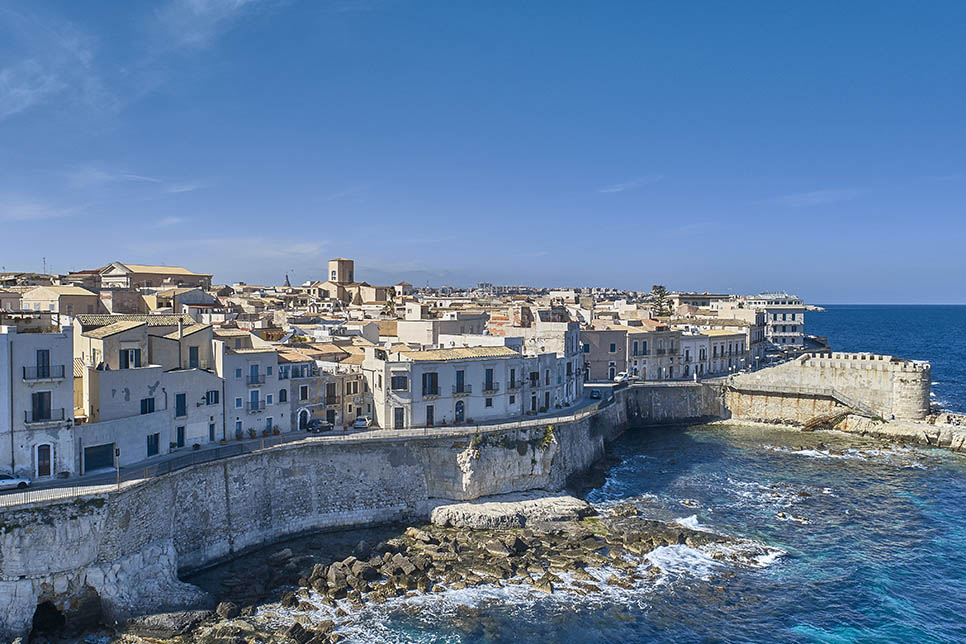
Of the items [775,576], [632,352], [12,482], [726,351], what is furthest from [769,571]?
[726,351]

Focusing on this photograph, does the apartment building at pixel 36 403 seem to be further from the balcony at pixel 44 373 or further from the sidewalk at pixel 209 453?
the sidewalk at pixel 209 453

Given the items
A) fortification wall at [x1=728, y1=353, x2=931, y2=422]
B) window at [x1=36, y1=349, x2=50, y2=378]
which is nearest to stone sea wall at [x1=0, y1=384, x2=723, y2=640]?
window at [x1=36, y1=349, x2=50, y2=378]

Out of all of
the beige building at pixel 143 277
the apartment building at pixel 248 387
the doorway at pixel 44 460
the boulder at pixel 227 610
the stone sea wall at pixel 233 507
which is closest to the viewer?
the stone sea wall at pixel 233 507

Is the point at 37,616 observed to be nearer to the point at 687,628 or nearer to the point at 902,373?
the point at 687,628

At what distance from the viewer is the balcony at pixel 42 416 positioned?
1287 inches

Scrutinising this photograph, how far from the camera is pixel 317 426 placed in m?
46.1

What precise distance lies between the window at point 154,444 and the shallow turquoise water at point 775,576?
15.6m

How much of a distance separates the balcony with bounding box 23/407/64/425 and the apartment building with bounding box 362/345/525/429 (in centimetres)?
1889

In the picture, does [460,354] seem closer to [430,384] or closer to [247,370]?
[430,384]

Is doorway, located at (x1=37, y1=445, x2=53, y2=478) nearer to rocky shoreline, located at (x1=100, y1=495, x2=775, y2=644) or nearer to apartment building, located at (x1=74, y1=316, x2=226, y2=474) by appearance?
apartment building, located at (x1=74, y1=316, x2=226, y2=474)

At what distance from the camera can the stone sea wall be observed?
95.9 ft

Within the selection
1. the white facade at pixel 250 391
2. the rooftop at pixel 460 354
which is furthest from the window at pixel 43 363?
the rooftop at pixel 460 354

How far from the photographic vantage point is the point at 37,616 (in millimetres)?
29484

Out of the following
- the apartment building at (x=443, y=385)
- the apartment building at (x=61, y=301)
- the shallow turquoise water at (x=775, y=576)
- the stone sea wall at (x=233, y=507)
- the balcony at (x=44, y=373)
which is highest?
the apartment building at (x=61, y=301)
